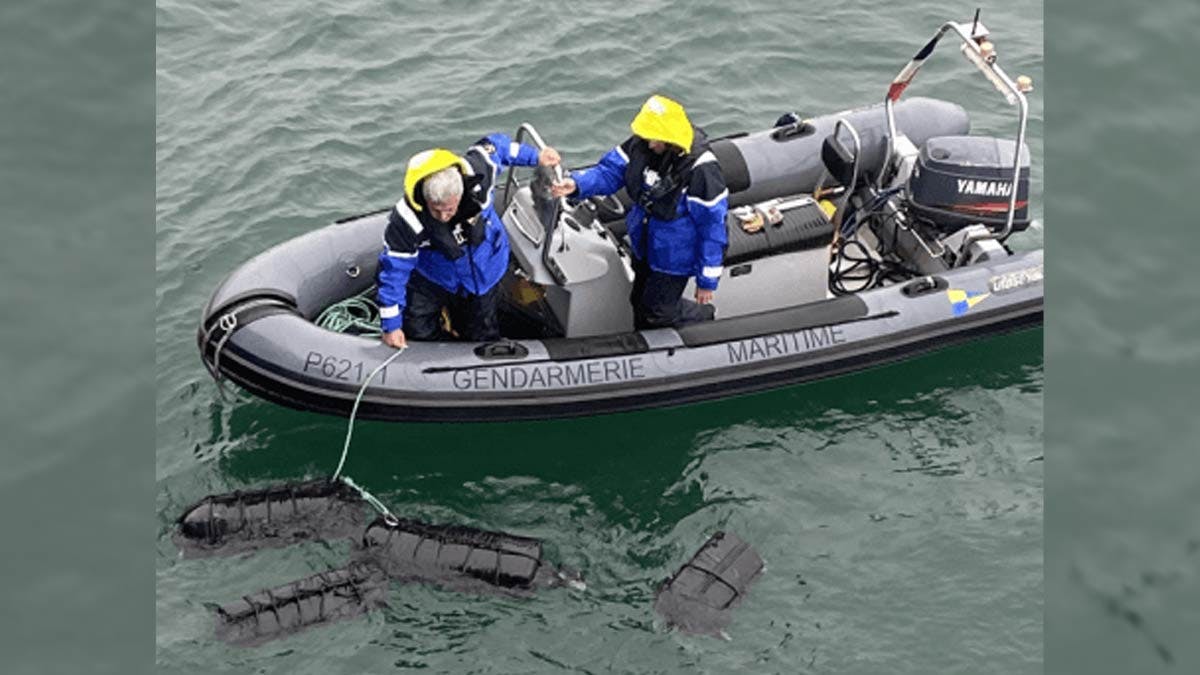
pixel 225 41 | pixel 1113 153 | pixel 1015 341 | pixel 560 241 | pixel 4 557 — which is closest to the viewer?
pixel 4 557

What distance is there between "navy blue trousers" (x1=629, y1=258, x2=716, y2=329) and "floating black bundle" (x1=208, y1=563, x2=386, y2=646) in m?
1.98

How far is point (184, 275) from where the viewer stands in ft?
28.7

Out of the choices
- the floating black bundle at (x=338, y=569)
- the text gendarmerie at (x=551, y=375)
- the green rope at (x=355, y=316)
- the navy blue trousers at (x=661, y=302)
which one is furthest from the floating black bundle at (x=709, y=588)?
the green rope at (x=355, y=316)

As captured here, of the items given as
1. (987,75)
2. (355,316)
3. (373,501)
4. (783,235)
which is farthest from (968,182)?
(373,501)

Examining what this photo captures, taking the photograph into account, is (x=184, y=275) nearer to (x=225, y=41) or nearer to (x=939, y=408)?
(x=225, y=41)

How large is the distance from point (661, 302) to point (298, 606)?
240 cm

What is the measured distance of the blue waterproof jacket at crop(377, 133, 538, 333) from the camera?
22.7 feet

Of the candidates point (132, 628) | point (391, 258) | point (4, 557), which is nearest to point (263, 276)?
point (391, 258)

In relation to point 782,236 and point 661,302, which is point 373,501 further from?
point 782,236

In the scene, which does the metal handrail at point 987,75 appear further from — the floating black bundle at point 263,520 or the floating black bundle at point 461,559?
the floating black bundle at point 263,520

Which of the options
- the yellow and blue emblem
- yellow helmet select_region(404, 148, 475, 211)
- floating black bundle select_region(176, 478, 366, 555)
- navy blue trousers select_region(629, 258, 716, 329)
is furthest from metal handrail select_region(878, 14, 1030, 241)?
floating black bundle select_region(176, 478, 366, 555)

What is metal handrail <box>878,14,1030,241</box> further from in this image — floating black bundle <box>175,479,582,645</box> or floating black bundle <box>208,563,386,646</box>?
floating black bundle <box>208,563,386,646</box>

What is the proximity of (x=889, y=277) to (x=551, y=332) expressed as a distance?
81.7 inches

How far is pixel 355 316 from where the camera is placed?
804cm
